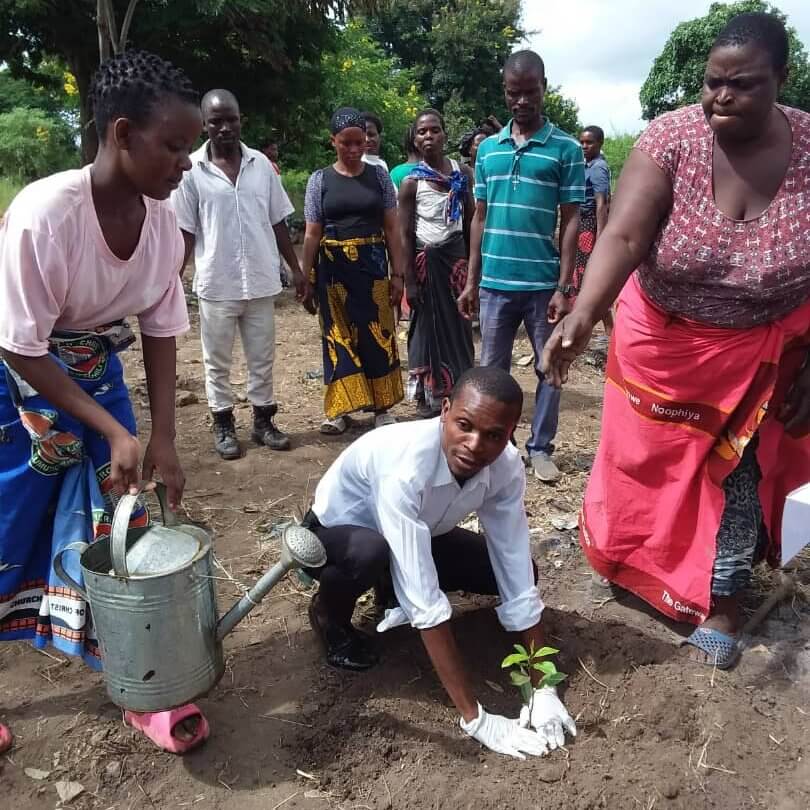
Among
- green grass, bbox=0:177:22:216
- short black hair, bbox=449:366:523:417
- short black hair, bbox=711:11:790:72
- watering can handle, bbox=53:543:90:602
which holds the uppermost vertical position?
short black hair, bbox=711:11:790:72

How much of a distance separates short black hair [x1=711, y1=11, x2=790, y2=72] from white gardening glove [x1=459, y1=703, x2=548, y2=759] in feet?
6.19

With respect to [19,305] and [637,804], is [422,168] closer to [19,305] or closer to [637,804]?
[19,305]

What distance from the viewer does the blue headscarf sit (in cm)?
462

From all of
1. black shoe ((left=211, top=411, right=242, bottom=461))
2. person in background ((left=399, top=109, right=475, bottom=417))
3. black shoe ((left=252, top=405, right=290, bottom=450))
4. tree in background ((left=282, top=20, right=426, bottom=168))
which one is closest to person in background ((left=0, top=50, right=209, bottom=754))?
black shoe ((left=211, top=411, right=242, bottom=461))

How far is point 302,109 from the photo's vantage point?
1171 centimetres

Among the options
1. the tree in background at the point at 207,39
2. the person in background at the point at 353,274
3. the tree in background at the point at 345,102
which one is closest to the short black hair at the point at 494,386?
the person in background at the point at 353,274

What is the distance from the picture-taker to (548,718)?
2131 mm

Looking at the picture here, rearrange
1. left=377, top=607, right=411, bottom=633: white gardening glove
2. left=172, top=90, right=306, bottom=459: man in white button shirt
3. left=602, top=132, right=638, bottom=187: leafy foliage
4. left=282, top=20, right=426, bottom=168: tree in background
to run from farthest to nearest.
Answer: left=602, top=132, right=638, bottom=187: leafy foliage
left=282, top=20, right=426, bottom=168: tree in background
left=172, top=90, right=306, bottom=459: man in white button shirt
left=377, top=607, right=411, bottom=633: white gardening glove

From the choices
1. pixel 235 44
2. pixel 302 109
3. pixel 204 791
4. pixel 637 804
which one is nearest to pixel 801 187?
pixel 637 804

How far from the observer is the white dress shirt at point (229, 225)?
3932mm

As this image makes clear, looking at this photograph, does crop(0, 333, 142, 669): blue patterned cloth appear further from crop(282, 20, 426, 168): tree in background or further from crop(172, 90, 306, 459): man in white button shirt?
crop(282, 20, 426, 168): tree in background

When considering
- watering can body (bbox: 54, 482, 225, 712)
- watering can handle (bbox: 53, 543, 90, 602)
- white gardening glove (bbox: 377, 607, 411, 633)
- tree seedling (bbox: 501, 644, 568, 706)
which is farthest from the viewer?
white gardening glove (bbox: 377, 607, 411, 633)

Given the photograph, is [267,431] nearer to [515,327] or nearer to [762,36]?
[515,327]

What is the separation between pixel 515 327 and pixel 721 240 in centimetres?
176
